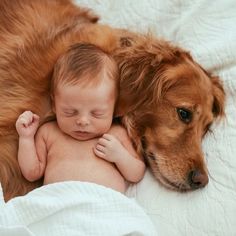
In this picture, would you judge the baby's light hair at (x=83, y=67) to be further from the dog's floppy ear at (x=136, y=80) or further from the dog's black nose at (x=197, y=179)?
the dog's black nose at (x=197, y=179)

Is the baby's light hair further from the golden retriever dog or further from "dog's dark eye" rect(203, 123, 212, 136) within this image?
"dog's dark eye" rect(203, 123, 212, 136)

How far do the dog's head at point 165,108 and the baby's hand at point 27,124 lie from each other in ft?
0.91

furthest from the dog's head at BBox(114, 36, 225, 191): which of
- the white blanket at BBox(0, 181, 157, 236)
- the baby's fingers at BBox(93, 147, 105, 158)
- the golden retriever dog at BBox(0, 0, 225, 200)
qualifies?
the white blanket at BBox(0, 181, 157, 236)

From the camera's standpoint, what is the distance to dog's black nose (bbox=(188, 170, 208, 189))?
1.64 metres

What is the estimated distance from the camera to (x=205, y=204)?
5.39 ft

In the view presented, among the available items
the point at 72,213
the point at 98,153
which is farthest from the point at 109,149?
the point at 72,213

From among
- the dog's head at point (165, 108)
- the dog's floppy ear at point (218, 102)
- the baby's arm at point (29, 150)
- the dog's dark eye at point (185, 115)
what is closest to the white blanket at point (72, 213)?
the baby's arm at point (29, 150)

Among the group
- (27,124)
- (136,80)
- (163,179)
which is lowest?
(163,179)

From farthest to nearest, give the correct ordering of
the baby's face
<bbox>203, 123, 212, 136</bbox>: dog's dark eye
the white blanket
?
<bbox>203, 123, 212, 136</bbox>: dog's dark eye → the baby's face → the white blanket

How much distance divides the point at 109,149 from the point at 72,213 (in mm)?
268

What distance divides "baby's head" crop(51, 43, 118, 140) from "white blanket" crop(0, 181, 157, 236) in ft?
0.68

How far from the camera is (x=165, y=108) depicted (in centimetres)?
173

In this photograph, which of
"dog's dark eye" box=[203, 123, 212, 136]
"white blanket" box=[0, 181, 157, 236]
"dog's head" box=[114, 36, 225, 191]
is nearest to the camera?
"white blanket" box=[0, 181, 157, 236]

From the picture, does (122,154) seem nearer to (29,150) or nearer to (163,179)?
(163,179)
